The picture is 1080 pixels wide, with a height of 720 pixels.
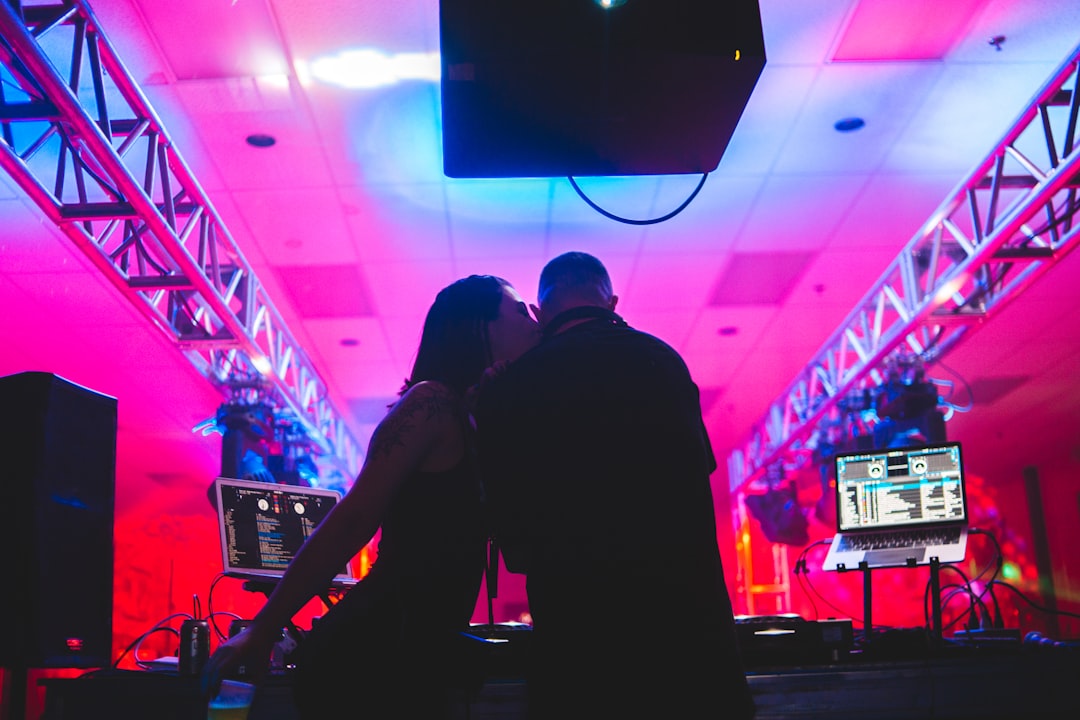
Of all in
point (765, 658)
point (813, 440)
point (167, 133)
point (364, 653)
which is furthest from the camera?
point (813, 440)

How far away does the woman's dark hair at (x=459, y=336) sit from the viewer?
4.98 ft

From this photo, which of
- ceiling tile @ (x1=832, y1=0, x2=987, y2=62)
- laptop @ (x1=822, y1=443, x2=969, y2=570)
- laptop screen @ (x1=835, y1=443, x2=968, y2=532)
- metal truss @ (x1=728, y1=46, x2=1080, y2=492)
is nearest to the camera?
laptop @ (x1=822, y1=443, x2=969, y2=570)

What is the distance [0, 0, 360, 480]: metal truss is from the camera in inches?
132

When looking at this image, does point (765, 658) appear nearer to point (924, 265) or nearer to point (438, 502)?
point (438, 502)

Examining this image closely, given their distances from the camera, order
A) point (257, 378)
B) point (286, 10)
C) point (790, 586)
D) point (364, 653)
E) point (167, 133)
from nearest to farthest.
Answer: point (364, 653) < point (286, 10) < point (167, 133) < point (257, 378) < point (790, 586)

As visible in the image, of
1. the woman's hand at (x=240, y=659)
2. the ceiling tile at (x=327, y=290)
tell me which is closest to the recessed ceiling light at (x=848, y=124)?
the ceiling tile at (x=327, y=290)

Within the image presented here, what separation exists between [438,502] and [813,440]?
320 inches

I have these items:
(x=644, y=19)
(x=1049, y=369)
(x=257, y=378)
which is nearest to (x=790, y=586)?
(x=1049, y=369)

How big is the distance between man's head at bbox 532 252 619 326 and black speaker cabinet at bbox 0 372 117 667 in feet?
3.42

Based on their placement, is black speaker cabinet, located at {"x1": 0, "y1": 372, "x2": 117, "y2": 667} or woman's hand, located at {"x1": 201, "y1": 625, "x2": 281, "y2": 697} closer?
woman's hand, located at {"x1": 201, "y1": 625, "x2": 281, "y2": 697}

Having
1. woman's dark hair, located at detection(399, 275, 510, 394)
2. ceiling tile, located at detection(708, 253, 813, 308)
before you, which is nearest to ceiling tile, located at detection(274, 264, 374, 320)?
ceiling tile, located at detection(708, 253, 813, 308)

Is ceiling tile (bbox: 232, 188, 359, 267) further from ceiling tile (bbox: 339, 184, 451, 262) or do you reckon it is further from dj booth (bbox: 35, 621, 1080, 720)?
dj booth (bbox: 35, 621, 1080, 720)

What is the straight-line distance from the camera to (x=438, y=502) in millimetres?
1373

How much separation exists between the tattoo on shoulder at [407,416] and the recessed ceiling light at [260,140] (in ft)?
11.2
